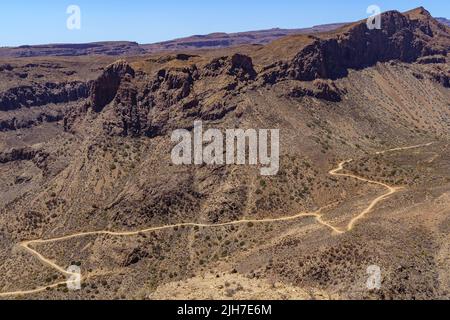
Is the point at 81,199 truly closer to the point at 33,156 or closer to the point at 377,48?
the point at 33,156

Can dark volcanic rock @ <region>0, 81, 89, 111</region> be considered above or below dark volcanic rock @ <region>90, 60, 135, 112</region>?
below

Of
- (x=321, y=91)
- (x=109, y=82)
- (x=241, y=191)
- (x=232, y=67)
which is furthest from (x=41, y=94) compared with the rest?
(x=241, y=191)

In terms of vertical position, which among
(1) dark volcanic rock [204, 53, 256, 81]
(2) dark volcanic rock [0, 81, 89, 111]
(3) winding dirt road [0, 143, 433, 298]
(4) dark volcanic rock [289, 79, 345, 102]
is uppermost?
(1) dark volcanic rock [204, 53, 256, 81]

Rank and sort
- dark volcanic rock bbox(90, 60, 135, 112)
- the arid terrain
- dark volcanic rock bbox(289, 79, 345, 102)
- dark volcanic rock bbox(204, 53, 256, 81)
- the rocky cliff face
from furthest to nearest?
the rocky cliff face → dark volcanic rock bbox(289, 79, 345, 102) → dark volcanic rock bbox(90, 60, 135, 112) → dark volcanic rock bbox(204, 53, 256, 81) → the arid terrain

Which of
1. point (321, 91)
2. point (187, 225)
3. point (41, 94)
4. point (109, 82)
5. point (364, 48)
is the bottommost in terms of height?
point (187, 225)

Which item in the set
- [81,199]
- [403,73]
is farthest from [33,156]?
[403,73]

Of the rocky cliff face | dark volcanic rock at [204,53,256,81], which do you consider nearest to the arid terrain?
dark volcanic rock at [204,53,256,81]

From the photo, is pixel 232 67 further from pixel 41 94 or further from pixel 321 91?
pixel 41 94

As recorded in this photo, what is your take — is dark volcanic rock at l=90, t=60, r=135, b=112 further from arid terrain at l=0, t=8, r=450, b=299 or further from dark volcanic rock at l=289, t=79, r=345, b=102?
dark volcanic rock at l=289, t=79, r=345, b=102
